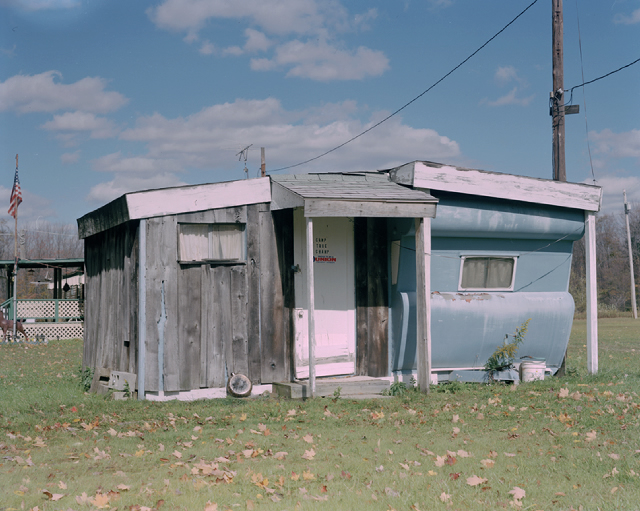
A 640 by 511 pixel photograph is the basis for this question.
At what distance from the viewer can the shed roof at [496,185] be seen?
10359mm

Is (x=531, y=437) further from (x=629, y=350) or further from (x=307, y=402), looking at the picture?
(x=629, y=350)

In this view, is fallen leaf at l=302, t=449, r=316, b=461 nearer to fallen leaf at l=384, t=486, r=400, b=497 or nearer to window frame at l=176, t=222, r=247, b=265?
fallen leaf at l=384, t=486, r=400, b=497

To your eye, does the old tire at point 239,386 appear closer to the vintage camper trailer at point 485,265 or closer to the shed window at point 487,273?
the vintage camper trailer at point 485,265

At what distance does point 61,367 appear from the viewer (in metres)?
15.1

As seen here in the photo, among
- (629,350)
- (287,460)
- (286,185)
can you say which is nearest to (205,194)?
(286,185)

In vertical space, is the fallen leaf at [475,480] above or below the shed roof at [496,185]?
below

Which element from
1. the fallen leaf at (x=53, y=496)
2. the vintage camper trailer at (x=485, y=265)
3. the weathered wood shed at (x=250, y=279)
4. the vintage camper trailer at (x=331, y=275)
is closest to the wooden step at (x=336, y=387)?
the vintage camper trailer at (x=331, y=275)

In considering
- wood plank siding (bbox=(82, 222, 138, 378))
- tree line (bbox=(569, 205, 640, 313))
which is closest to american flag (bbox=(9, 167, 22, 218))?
wood plank siding (bbox=(82, 222, 138, 378))

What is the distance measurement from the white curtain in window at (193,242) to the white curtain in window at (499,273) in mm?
4641

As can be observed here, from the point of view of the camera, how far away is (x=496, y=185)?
35.2 ft

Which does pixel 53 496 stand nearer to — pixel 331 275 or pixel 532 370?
pixel 331 275

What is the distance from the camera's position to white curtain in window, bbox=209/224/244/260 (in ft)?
33.0

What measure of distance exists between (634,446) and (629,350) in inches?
510

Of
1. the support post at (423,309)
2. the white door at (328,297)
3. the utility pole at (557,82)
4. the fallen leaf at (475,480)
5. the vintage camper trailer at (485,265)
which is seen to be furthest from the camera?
the utility pole at (557,82)
